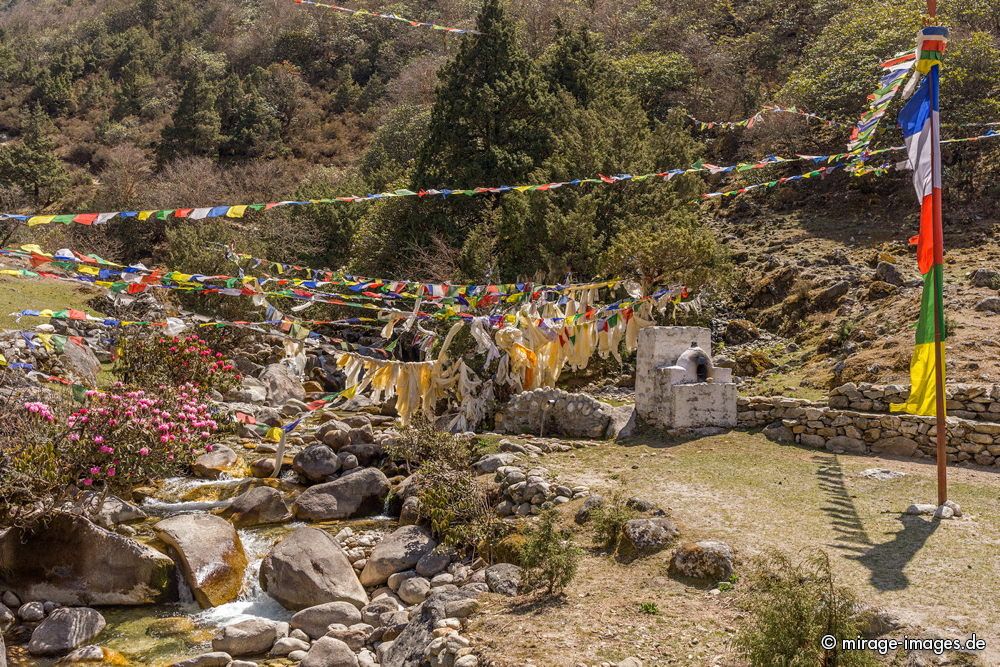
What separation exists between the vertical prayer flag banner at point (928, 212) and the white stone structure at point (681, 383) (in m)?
3.97

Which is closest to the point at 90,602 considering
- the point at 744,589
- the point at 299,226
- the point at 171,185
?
the point at 744,589

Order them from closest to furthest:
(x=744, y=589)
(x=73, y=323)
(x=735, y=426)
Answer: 1. (x=744, y=589)
2. (x=735, y=426)
3. (x=73, y=323)

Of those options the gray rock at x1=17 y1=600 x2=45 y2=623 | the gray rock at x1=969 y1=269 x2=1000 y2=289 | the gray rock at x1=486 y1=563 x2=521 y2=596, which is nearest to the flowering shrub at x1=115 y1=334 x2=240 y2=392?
the gray rock at x1=17 y1=600 x2=45 y2=623

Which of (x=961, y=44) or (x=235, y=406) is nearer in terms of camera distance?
(x=235, y=406)

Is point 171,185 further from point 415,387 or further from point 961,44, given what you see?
point 961,44

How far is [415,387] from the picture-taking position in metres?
14.2

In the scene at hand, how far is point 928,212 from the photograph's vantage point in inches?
358

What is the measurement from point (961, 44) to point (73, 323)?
24451mm

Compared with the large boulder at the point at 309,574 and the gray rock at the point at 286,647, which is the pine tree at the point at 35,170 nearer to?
the large boulder at the point at 309,574

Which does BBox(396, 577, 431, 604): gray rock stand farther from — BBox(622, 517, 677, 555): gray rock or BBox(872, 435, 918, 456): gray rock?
BBox(872, 435, 918, 456): gray rock

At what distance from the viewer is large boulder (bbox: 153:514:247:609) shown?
9.68 metres

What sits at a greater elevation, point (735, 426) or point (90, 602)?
point (735, 426)

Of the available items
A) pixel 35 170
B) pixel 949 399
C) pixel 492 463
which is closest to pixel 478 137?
pixel 492 463

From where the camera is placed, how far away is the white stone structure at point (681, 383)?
13109 mm
